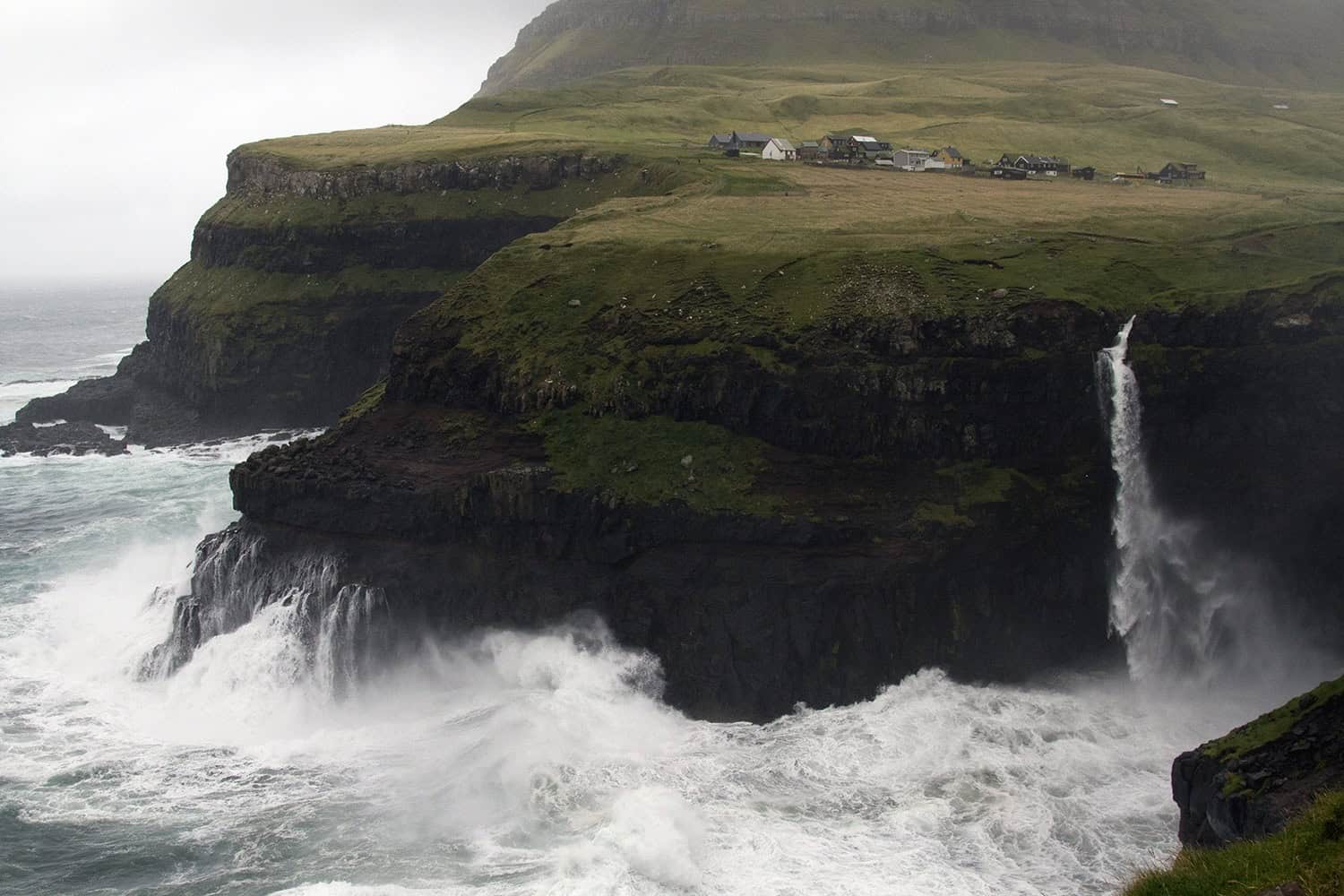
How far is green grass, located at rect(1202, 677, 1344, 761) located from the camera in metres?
38.1

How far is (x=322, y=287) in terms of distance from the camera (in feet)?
351

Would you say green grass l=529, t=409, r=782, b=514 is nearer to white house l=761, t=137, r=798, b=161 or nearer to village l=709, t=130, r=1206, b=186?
village l=709, t=130, r=1206, b=186

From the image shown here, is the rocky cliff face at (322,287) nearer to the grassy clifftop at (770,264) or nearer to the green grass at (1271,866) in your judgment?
the grassy clifftop at (770,264)

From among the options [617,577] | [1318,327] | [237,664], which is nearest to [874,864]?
[617,577]

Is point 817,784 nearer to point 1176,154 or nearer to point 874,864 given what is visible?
point 874,864

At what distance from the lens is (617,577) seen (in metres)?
56.8

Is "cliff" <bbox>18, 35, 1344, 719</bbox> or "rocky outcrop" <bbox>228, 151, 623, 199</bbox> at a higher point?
"rocky outcrop" <bbox>228, 151, 623, 199</bbox>

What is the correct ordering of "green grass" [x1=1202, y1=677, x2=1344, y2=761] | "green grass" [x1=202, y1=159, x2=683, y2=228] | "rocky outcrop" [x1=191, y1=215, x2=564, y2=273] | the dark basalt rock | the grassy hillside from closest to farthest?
"green grass" [x1=1202, y1=677, x2=1344, y2=761], "green grass" [x1=202, y1=159, x2=683, y2=228], the dark basalt rock, "rocky outcrop" [x1=191, y1=215, x2=564, y2=273], the grassy hillside

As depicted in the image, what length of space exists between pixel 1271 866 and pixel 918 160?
9282 centimetres

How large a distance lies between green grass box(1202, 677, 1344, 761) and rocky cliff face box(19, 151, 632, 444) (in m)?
70.3

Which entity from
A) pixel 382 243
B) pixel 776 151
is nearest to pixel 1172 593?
pixel 776 151

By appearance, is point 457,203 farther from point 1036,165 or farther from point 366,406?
point 1036,165

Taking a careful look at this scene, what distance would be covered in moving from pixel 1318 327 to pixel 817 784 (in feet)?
106

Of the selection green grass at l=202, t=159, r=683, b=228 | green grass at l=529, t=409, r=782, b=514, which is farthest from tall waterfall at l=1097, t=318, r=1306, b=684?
green grass at l=202, t=159, r=683, b=228
